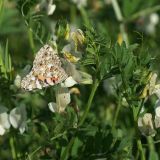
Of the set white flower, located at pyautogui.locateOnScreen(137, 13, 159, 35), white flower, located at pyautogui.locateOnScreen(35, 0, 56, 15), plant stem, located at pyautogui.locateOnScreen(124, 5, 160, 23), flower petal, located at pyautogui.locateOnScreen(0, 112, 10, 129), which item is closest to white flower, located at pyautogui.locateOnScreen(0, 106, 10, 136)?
flower petal, located at pyautogui.locateOnScreen(0, 112, 10, 129)

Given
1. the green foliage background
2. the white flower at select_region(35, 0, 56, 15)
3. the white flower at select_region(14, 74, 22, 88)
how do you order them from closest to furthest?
the green foliage background < the white flower at select_region(14, 74, 22, 88) < the white flower at select_region(35, 0, 56, 15)

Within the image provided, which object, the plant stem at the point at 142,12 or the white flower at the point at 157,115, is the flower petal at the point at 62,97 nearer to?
the white flower at the point at 157,115

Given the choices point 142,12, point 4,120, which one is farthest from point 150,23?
point 4,120

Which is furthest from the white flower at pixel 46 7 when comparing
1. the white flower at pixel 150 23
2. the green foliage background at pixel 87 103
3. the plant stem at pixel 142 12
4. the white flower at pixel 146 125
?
the white flower at pixel 150 23

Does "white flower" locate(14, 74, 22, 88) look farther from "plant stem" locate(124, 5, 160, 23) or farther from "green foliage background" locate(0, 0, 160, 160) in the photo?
"plant stem" locate(124, 5, 160, 23)

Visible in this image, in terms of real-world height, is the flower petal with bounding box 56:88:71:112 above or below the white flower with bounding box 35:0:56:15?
below

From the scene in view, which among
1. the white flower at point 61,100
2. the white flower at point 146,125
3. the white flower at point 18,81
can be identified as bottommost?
the white flower at point 146,125
